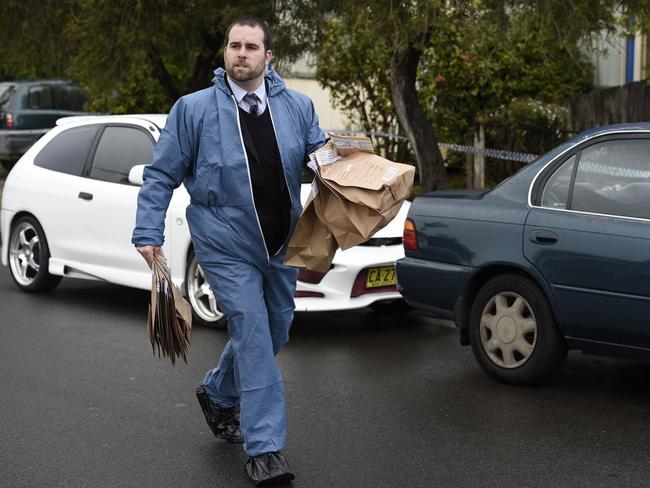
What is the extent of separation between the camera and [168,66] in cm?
2178

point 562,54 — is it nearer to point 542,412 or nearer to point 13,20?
point 13,20

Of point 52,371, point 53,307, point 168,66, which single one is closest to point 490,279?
point 52,371

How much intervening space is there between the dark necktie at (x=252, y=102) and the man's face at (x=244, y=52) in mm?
85

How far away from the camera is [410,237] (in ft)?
26.0

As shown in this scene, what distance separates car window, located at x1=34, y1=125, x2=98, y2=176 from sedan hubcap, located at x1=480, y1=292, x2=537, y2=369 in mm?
4157

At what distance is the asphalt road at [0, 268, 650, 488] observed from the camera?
222 inches

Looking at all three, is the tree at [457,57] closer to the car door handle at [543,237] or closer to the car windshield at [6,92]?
the car door handle at [543,237]

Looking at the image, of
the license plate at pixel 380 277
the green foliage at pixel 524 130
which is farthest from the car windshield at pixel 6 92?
the license plate at pixel 380 277

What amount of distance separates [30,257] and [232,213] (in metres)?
5.60

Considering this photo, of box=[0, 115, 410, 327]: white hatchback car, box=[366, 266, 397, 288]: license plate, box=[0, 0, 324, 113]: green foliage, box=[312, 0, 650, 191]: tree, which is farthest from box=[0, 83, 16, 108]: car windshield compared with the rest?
box=[366, 266, 397, 288]: license plate

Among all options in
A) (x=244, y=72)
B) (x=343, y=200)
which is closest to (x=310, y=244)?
(x=343, y=200)

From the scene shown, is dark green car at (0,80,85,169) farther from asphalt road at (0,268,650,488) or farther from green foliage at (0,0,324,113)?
asphalt road at (0,268,650,488)

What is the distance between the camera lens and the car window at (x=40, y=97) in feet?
78.2

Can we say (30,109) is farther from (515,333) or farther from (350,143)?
(350,143)
